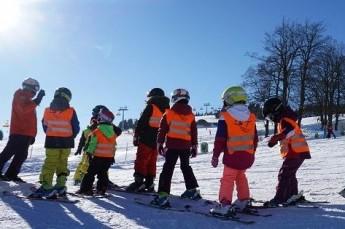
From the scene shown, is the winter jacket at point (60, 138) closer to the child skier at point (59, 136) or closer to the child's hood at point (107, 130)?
the child skier at point (59, 136)

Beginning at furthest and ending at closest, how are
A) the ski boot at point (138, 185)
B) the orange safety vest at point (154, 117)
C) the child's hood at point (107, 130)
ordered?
the orange safety vest at point (154, 117)
the ski boot at point (138, 185)
the child's hood at point (107, 130)

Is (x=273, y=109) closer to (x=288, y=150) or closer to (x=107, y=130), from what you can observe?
(x=288, y=150)

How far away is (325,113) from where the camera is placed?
5600cm

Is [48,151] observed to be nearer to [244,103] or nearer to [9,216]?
[9,216]

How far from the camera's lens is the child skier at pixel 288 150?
8129mm

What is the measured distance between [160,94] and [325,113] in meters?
49.2

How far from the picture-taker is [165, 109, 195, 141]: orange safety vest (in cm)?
837

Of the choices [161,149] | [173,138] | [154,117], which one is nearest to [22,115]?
[154,117]

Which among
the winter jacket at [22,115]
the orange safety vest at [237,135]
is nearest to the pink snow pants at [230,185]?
the orange safety vest at [237,135]

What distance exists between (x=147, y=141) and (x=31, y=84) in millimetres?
2652

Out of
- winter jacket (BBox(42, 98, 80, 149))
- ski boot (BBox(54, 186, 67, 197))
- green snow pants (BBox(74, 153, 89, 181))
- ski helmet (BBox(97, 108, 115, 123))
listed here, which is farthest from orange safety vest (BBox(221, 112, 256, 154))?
green snow pants (BBox(74, 153, 89, 181))

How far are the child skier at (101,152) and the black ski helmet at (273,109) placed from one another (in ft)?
8.76

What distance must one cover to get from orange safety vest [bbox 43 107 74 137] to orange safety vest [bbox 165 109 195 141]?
171 cm

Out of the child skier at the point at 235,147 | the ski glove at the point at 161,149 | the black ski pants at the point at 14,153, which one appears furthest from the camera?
the black ski pants at the point at 14,153
